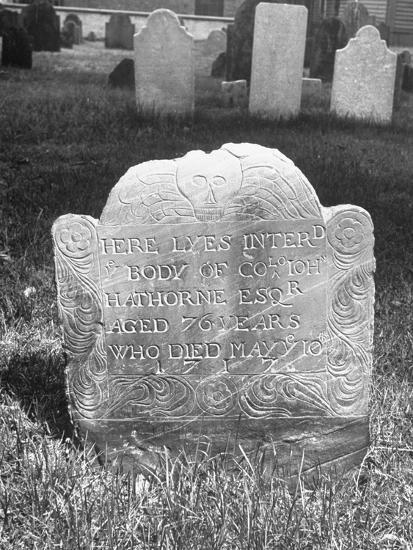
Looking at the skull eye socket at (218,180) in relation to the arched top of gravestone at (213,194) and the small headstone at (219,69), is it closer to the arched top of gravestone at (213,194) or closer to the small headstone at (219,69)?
the arched top of gravestone at (213,194)

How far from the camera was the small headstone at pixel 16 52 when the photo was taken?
52.3ft

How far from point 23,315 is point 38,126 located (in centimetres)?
545

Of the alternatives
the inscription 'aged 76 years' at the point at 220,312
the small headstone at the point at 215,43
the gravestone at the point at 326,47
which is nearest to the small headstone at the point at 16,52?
the gravestone at the point at 326,47

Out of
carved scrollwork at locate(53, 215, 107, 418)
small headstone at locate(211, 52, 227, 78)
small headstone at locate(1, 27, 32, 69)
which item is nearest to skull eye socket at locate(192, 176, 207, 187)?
carved scrollwork at locate(53, 215, 107, 418)

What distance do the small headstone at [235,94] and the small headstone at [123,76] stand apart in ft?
6.97

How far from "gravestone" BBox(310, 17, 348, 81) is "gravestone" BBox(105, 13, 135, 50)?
962 centimetres

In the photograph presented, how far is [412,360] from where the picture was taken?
4.02 m

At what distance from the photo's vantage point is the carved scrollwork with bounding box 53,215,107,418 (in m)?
A: 3.03

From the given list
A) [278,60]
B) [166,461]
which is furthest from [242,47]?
[166,461]

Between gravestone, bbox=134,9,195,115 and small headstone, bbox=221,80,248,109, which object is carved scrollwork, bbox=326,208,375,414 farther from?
small headstone, bbox=221,80,248,109

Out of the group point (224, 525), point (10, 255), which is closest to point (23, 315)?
point (10, 255)

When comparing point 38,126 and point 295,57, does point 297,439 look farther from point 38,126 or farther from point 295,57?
point 295,57

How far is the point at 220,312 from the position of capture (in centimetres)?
309

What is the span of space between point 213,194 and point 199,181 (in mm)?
72
